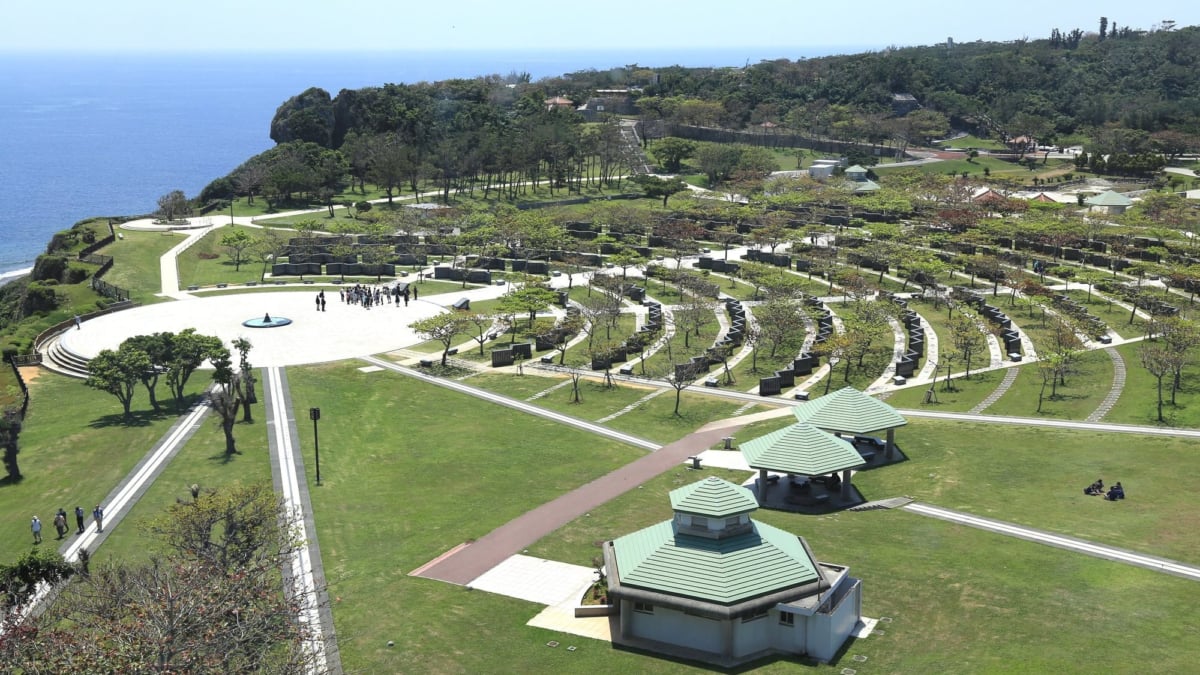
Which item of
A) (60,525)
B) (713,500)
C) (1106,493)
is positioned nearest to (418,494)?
(60,525)

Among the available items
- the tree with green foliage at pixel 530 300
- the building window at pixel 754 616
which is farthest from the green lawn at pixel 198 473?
the building window at pixel 754 616

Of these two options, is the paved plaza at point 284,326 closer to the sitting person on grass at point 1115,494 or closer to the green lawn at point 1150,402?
the green lawn at point 1150,402

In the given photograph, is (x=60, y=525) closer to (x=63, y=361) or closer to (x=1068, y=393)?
(x=63, y=361)

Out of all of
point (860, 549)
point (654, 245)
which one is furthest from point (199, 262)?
point (860, 549)

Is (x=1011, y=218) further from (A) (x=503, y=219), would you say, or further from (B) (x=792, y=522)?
(B) (x=792, y=522)

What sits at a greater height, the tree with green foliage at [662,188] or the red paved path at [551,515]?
the tree with green foliage at [662,188]
